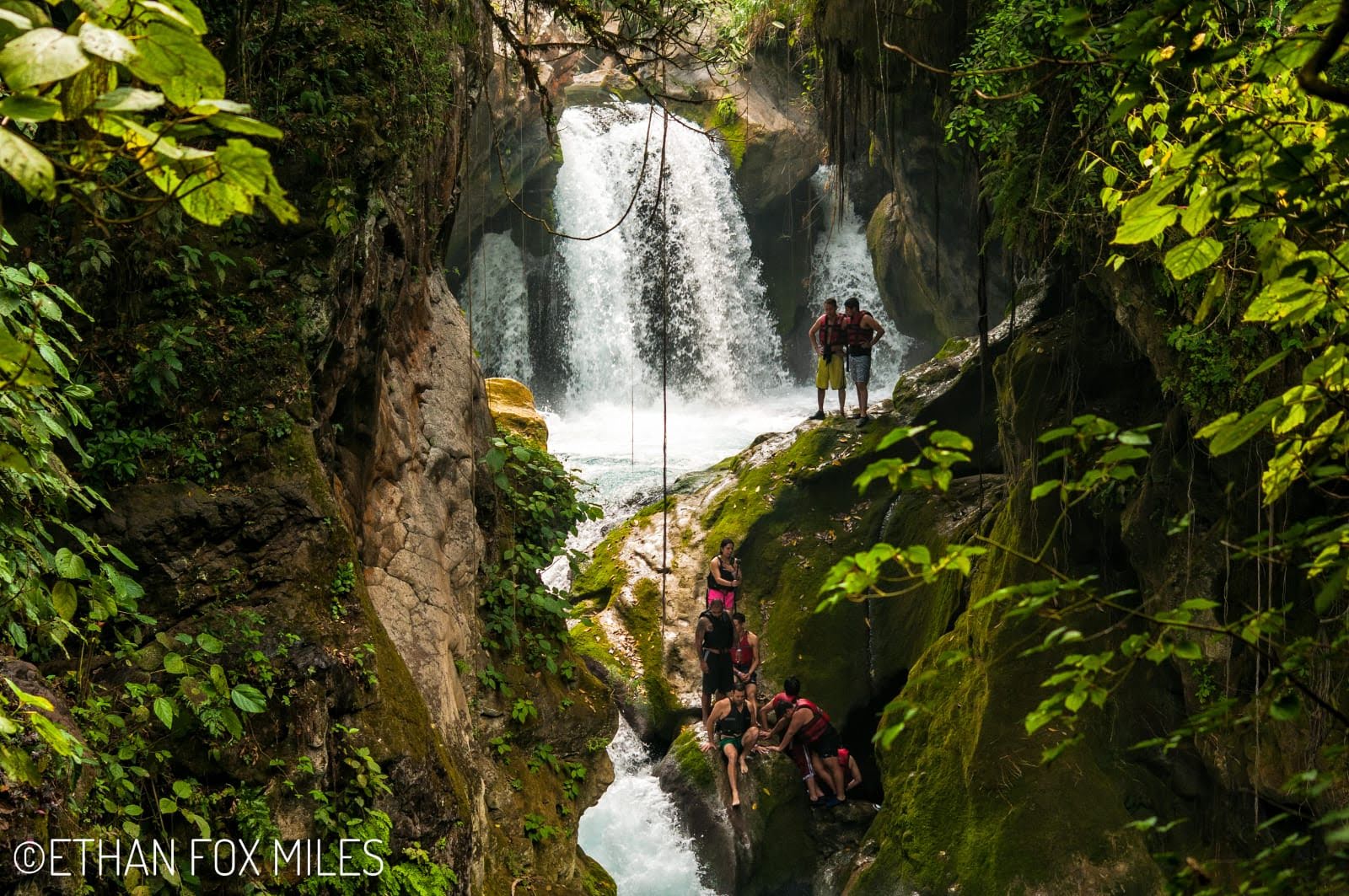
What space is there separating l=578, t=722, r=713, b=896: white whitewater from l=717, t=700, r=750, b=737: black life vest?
35.3 inches

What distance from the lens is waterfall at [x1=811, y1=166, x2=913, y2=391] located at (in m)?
21.0

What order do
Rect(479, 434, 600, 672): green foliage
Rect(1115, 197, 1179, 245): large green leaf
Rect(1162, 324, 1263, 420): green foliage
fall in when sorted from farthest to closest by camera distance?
Rect(479, 434, 600, 672): green foliage < Rect(1162, 324, 1263, 420): green foliage < Rect(1115, 197, 1179, 245): large green leaf

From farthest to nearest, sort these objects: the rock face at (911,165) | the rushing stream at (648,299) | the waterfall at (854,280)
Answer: the waterfall at (854,280) < the rushing stream at (648,299) < the rock face at (911,165)

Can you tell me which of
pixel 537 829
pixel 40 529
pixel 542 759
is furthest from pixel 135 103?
pixel 542 759

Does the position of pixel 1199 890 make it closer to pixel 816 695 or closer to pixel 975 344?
pixel 816 695

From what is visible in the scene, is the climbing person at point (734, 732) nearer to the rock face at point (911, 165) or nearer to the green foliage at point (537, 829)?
the green foliage at point (537, 829)

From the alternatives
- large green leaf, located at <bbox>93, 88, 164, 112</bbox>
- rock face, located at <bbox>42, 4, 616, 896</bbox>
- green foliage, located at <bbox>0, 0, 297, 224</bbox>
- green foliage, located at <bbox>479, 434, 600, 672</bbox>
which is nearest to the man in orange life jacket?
rock face, located at <bbox>42, 4, 616, 896</bbox>

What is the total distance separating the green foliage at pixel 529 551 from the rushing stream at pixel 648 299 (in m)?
10.9

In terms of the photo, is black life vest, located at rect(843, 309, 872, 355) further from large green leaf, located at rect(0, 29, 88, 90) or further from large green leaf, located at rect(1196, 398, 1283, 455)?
large green leaf, located at rect(0, 29, 88, 90)

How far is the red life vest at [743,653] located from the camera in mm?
9984

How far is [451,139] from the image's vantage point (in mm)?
7883

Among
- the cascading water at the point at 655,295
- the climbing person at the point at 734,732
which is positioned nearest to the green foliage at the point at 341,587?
the climbing person at the point at 734,732

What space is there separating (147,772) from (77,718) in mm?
311

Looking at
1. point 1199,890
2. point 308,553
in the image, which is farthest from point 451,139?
point 1199,890
